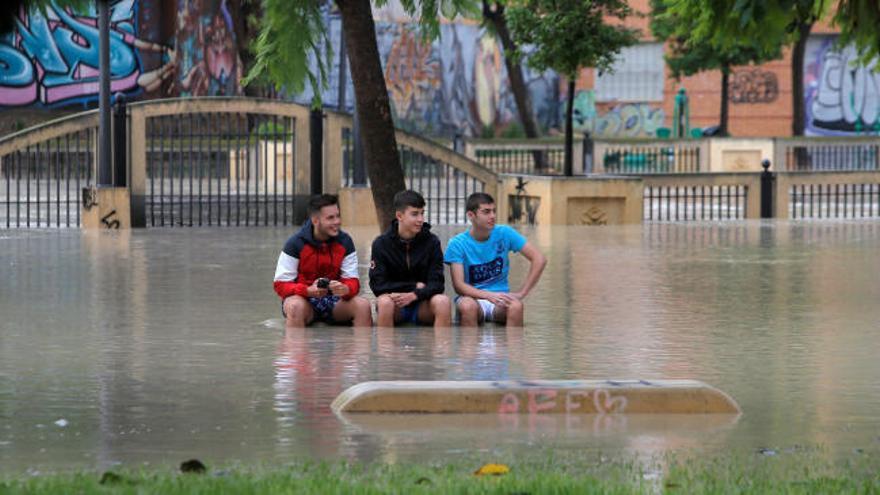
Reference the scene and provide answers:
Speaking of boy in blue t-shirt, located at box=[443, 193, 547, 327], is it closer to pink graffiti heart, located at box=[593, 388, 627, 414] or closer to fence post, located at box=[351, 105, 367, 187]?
pink graffiti heart, located at box=[593, 388, 627, 414]

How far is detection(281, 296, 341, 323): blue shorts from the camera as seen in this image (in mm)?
12742

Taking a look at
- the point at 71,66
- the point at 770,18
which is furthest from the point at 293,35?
the point at 71,66

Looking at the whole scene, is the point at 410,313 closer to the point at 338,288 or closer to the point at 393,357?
the point at 338,288

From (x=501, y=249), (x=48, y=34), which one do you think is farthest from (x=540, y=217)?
(x=48, y=34)

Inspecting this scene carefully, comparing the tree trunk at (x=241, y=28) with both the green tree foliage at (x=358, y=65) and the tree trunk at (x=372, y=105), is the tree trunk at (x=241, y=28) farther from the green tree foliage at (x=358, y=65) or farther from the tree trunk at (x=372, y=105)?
the tree trunk at (x=372, y=105)

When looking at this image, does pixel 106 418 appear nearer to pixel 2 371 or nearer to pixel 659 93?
pixel 2 371

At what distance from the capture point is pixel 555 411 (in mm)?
9094

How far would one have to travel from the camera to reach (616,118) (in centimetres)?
6222

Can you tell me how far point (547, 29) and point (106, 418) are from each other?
1898cm

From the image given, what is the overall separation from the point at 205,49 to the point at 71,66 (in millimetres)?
3964

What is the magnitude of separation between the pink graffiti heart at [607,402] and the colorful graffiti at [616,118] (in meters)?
52.7

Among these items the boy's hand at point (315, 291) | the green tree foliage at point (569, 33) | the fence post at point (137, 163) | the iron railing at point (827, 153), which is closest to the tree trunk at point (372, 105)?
the boy's hand at point (315, 291)

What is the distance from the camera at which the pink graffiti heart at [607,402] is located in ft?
29.9

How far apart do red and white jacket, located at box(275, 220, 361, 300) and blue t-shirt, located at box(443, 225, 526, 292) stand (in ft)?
2.25
